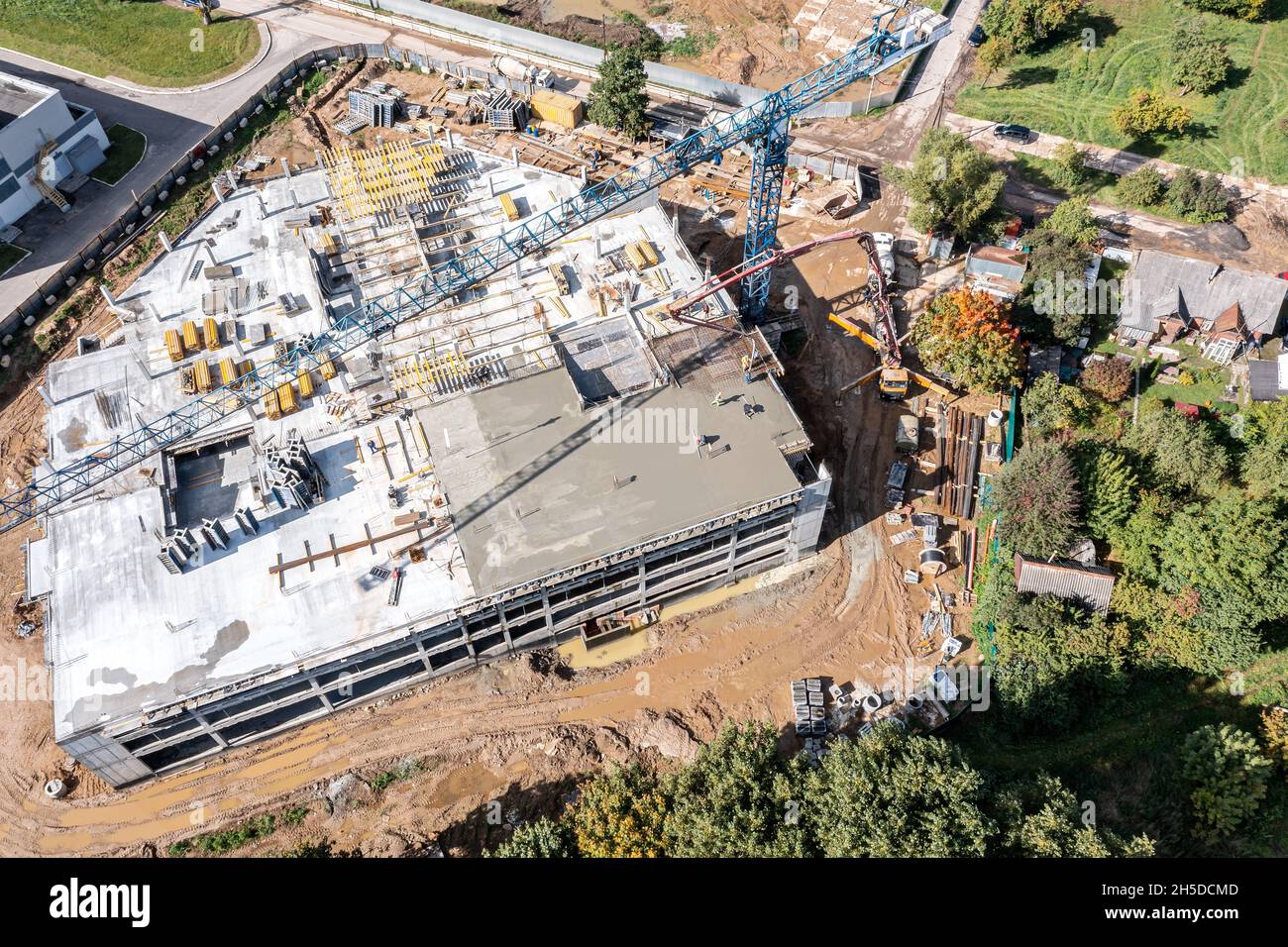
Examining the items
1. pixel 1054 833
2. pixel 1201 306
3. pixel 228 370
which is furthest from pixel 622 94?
pixel 1054 833

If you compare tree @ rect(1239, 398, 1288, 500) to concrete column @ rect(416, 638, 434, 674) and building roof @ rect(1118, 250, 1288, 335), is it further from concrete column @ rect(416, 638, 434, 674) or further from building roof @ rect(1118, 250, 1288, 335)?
concrete column @ rect(416, 638, 434, 674)

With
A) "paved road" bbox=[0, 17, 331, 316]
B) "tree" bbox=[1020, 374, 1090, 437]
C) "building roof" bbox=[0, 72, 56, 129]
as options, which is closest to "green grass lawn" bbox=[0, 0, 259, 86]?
"paved road" bbox=[0, 17, 331, 316]

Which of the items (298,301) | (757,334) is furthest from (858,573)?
(298,301)

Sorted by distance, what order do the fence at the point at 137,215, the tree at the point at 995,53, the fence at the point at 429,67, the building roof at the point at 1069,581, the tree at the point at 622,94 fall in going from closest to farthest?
1. the building roof at the point at 1069,581
2. the fence at the point at 137,215
3. the fence at the point at 429,67
4. the tree at the point at 622,94
5. the tree at the point at 995,53

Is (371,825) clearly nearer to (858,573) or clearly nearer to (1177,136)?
(858,573)

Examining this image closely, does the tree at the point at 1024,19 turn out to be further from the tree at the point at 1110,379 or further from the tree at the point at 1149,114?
the tree at the point at 1110,379

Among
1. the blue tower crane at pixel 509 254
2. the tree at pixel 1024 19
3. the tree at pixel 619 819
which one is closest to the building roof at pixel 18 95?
the blue tower crane at pixel 509 254
